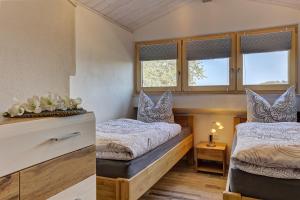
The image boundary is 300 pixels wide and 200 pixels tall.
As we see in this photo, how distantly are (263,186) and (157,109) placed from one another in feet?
6.65

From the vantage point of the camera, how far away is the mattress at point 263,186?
1.39 m

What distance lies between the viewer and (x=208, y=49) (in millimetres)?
3412

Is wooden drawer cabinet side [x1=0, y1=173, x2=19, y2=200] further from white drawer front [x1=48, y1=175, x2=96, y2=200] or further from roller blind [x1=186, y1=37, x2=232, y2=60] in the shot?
roller blind [x1=186, y1=37, x2=232, y2=60]

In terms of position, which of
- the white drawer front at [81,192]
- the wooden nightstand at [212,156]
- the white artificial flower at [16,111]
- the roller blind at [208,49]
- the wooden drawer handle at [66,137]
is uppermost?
the roller blind at [208,49]

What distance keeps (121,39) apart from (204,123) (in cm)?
184

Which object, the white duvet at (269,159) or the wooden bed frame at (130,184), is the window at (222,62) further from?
the white duvet at (269,159)

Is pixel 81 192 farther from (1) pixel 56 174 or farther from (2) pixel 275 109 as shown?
(2) pixel 275 109

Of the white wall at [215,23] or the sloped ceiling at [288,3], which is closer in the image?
the sloped ceiling at [288,3]

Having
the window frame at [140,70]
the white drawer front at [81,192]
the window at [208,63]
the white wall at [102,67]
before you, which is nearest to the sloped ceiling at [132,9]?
the white wall at [102,67]

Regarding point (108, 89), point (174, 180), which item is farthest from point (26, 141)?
Answer: point (108, 89)

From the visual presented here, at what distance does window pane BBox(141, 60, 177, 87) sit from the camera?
3.69 m

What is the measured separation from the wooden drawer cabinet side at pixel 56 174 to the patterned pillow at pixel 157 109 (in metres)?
2.26

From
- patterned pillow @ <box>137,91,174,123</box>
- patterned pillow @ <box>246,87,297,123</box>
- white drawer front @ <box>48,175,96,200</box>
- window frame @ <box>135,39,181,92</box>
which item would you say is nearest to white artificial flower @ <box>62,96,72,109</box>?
white drawer front @ <box>48,175,96,200</box>

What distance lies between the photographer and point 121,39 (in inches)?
142
